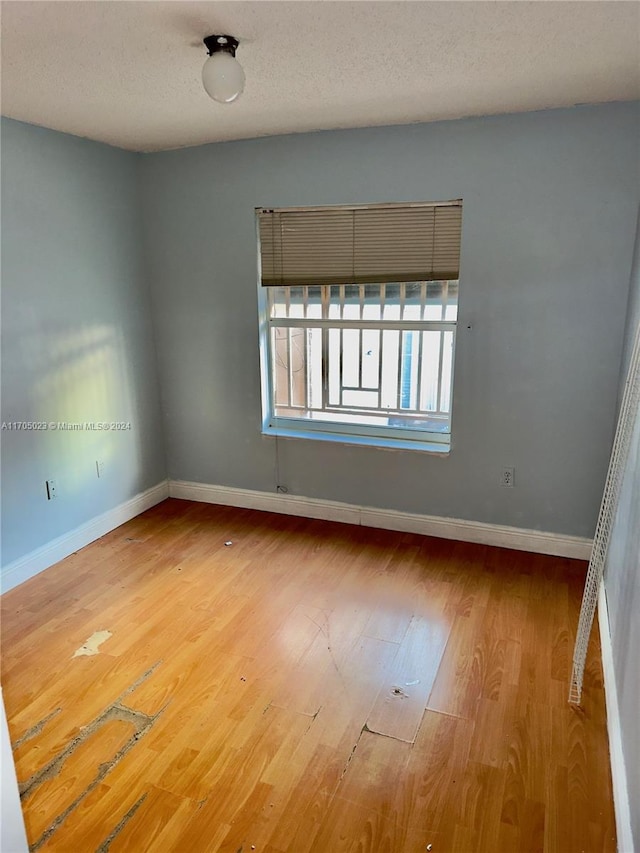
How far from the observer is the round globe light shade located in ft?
5.94

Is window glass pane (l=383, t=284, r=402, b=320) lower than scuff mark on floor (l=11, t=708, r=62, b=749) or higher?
higher

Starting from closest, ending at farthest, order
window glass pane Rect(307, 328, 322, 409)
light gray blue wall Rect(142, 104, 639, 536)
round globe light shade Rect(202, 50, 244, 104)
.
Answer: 1. round globe light shade Rect(202, 50, 244, 104)
2. light gray blue wall Rect(142, 104, 639, 536)
3. window glass pane Rect(307, 328, 322, 409)

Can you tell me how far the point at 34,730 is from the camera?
6.57ft

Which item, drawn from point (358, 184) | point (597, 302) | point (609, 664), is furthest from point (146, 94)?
point (609, 664)

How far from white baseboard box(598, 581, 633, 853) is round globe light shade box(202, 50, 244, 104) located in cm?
247

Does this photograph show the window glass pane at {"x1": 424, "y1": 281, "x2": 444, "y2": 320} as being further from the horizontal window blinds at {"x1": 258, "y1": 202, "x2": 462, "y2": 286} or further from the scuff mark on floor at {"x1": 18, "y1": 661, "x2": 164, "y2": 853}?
the scuff mark on floor at {"x1": 18, "y1": 661, "x2": 164, "y2": 853}

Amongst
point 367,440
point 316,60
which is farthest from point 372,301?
point 316,60

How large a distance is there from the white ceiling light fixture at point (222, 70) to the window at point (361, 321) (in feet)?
4.65

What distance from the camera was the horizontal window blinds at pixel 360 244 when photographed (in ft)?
10.0

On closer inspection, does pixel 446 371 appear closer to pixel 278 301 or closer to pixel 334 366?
pixel 334 366

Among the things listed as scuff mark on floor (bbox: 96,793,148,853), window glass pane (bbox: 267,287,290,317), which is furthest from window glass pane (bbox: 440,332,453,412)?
scuff mark on floor (bbox: 96,793,148,853)

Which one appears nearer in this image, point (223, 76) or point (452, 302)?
point (223, 76)

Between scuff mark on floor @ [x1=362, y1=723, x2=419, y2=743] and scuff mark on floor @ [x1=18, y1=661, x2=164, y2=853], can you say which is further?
scuff mark on floor @ [x1=362, y1=723, x2=419, y2=743]

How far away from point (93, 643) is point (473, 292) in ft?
8.45
